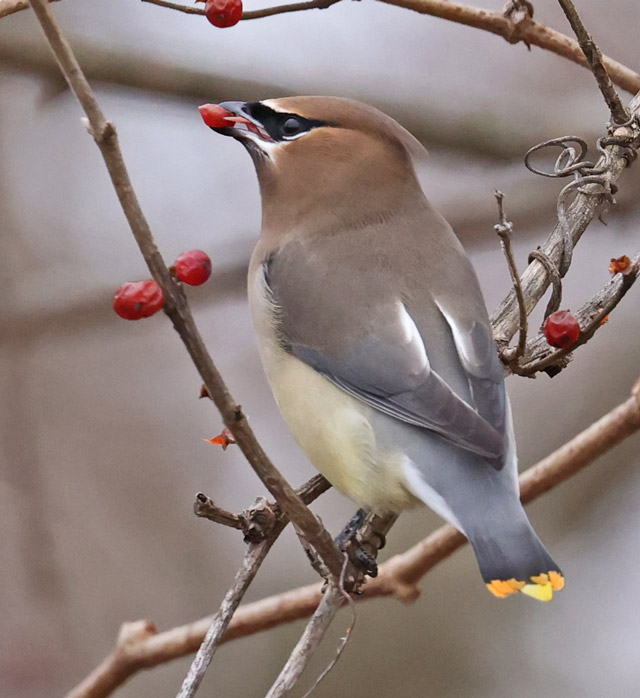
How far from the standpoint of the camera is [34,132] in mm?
4785

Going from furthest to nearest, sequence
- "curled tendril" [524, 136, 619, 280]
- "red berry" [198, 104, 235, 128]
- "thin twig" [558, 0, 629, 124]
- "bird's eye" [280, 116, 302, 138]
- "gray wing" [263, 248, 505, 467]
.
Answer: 1. "bird's eye" [280, 116, 302, 138]
2. "red berry" [198, 104, 235, 128]
3. "curled tendril" [524, 136, 619, 280]
4. "gray wing" [263, 248, 505, 467]
5. "thin twig" [558, 0, 629, 124]

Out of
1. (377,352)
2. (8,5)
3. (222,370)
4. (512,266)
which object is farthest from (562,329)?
(222,370)

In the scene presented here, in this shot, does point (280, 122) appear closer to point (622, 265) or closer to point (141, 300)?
point (622, 265)

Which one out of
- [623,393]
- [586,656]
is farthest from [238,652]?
[623,393]

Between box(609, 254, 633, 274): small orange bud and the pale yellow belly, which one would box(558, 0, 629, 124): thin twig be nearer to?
box(609, 254, 633, 274): small orange bud

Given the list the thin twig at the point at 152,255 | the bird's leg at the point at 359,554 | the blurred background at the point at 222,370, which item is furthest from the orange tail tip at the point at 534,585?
the blurred background at the point at 222,370

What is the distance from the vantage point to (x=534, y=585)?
2186 mm

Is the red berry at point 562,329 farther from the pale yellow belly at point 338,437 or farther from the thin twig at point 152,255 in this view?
the thin twig at point 152,255

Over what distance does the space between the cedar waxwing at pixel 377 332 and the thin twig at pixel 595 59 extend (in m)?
0.50

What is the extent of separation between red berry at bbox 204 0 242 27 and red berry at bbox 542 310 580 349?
0.91 m

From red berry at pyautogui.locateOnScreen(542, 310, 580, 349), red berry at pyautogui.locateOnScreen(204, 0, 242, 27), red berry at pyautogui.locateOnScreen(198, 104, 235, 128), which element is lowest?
red berry at pyautogui.locateOnScreen(542, 310, 580, 349)

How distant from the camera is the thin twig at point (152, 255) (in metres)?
1.33

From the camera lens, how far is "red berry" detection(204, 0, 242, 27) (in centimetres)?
243

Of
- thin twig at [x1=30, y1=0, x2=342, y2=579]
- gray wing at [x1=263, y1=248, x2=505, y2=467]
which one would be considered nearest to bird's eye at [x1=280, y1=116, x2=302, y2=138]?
gray wing at [x1=263, y1=248, x2=505, y2=467]
